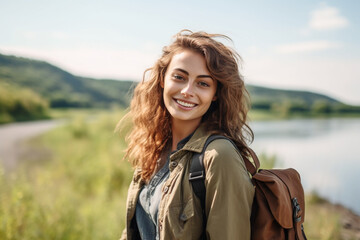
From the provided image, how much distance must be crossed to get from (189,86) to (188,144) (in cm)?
35

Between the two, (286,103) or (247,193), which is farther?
(286,103)

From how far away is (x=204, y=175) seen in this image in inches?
53.1

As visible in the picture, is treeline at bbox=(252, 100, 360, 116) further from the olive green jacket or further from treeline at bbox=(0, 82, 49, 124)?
the olive green jacket

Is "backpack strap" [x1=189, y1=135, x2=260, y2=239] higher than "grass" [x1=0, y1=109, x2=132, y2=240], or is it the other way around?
"backpack strap" [x1=189, y1=135, x2=260, y2=239]

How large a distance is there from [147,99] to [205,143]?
0.81m

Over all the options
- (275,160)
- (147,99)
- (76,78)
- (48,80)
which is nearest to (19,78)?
(48,80)

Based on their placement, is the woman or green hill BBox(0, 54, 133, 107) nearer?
the woman

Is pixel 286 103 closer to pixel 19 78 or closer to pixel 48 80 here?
pixel 19 78

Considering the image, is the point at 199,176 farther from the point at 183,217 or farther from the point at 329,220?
the point at 329,220

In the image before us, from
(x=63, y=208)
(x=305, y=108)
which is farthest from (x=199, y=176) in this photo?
(x=305, y=108)

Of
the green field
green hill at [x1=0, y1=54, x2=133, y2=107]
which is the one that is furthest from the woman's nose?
Result: green hill at [x1=0, y1=54, x2=133, y2=107]

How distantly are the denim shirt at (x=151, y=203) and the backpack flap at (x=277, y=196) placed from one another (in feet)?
1.92

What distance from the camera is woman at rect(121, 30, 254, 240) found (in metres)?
1.28

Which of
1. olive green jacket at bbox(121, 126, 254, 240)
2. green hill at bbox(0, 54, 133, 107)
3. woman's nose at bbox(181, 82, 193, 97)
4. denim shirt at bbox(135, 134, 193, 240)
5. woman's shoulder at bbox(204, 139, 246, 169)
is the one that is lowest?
green hill at bbox(0, 54, 133, 107)
